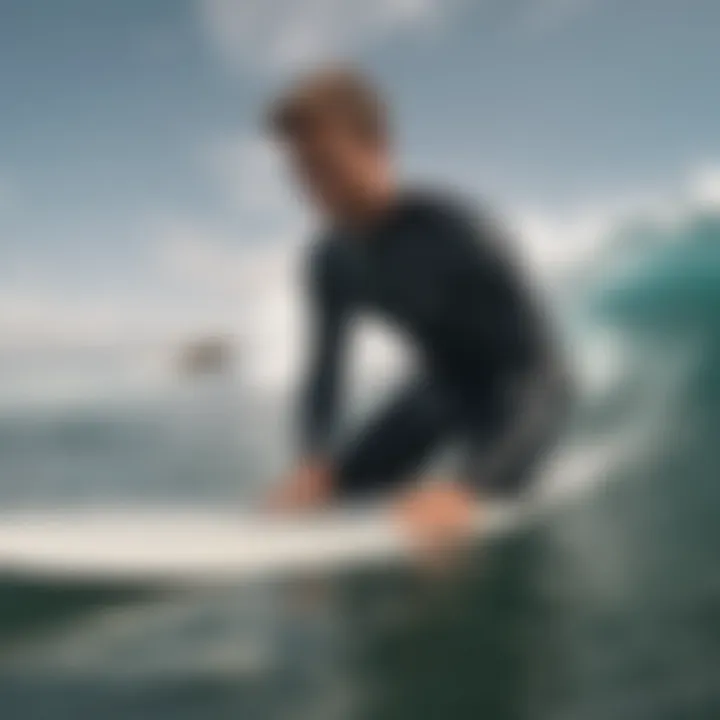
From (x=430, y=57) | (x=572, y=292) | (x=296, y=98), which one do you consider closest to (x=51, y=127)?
(x=296, y=98)

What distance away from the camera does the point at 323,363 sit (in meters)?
0.90

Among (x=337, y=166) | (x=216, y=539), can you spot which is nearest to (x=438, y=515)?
(x=216, y=539)

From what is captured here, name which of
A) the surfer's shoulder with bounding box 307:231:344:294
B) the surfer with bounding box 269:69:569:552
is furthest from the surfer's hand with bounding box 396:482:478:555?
the surfer's shoulder with bounding box 307:231:344:294

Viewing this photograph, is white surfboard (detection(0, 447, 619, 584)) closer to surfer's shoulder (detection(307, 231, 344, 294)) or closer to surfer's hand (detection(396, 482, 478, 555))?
surfer's hand (detection(396, 482, 478, 555))

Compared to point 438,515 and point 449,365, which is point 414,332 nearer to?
point 449,365

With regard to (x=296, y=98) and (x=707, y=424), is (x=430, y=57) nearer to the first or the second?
(x=296, y=98)

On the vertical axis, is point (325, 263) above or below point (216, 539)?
above

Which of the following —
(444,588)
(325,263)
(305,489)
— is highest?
(325,263)

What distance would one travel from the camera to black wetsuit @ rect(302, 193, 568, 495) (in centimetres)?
88

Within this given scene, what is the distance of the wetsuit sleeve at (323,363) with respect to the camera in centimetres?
90

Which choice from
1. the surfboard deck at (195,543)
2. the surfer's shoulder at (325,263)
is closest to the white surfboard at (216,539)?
the surfboard deck at (195,543)

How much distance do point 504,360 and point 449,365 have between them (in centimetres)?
5

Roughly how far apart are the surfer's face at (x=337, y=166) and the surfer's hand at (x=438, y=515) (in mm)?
238

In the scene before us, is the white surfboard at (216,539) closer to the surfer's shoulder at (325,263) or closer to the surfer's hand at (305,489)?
the surfer's hand at (305,489)
